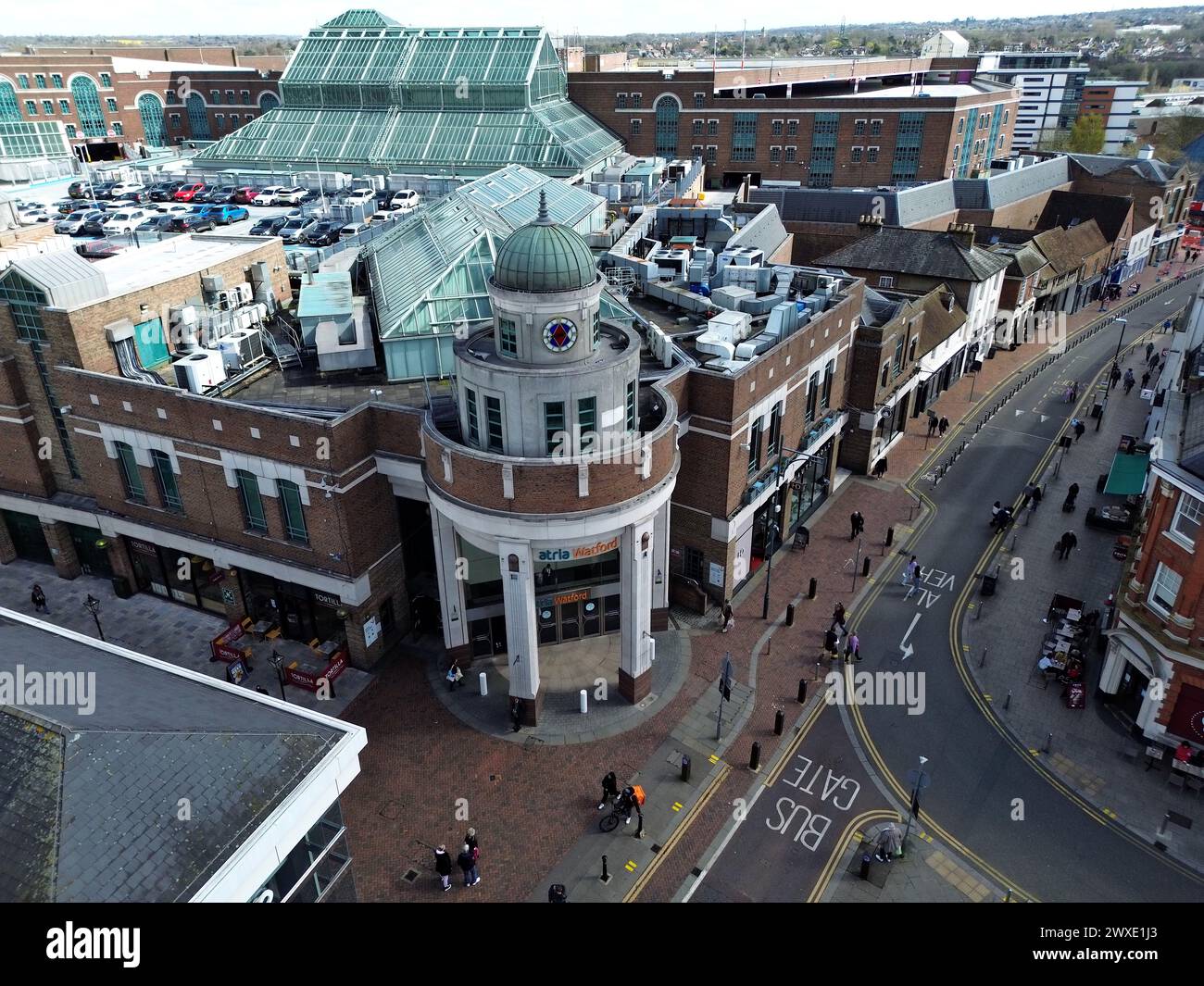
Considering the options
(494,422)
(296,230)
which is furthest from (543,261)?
(296,230)

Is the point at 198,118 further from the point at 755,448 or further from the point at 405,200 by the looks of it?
the point at 755,448

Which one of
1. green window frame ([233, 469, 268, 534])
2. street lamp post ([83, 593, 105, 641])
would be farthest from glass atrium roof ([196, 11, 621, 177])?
street lamp post ([83, 593, 105, 641])

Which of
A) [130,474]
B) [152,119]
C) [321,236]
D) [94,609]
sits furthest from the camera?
[152,119]

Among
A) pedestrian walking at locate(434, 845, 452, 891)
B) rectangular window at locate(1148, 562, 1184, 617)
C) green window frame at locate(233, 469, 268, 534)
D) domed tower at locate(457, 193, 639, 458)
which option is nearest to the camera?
pedestrian walking at locate(434, 845, 452, 891)

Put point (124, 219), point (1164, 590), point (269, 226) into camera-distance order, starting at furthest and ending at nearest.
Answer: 1. point (124, 219)
2. point (269, 226)
3. point (1164, 590)

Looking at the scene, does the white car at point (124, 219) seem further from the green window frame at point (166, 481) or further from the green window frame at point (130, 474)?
the green window frame at point (166, 481)

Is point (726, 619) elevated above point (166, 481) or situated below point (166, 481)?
below

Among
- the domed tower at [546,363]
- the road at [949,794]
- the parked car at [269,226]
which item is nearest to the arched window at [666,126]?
the parked car at [269,226]

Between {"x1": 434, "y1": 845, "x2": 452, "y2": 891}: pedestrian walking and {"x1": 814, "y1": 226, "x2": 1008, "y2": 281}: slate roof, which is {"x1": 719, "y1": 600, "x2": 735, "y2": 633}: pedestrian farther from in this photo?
{"x1": 814, "y1": 226, "x2": 1008, "y2": 281}: slate roof
